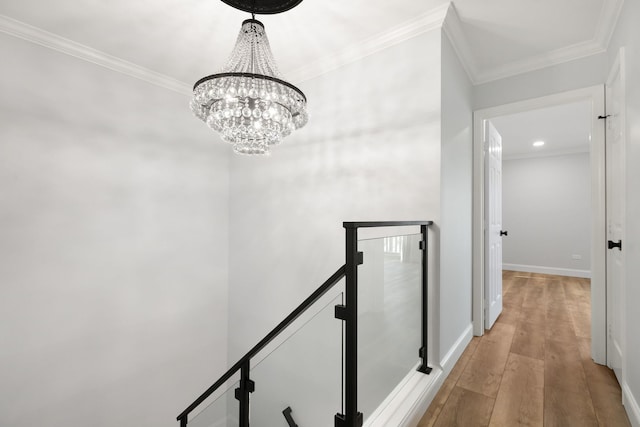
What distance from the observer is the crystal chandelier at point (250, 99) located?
4.99 ft

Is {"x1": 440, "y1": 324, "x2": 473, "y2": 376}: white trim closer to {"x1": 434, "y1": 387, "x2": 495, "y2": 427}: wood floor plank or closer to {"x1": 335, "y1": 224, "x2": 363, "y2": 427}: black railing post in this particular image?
{"x1": 434, "y1": 387, "x2": 495, "y2": 427}: wood floor plank

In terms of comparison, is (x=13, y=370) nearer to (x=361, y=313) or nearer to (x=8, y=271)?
(x=8, y=271)

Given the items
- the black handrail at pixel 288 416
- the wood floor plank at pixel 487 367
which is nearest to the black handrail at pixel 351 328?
the black handrail at pixel 288 416

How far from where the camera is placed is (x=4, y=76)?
2.23m

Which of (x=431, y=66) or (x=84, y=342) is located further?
(x=84, y=342)

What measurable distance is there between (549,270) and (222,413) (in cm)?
690

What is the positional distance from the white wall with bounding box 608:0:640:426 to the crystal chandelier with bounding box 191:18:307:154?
1.83 m

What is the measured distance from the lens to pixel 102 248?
2.71m

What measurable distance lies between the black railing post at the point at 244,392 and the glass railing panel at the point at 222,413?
0.06 meters

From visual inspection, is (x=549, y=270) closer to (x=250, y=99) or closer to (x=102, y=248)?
(x=250, y=99)

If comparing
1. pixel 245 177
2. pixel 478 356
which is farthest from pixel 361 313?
pixel 245 177

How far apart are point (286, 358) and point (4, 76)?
294cm

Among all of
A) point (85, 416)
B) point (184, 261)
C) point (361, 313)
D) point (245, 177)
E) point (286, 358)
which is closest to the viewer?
point (361, 313)

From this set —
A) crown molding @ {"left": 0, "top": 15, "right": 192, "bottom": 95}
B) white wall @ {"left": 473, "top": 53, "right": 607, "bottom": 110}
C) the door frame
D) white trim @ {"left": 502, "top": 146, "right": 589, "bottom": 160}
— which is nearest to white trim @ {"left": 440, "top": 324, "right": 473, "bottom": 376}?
the door frame
